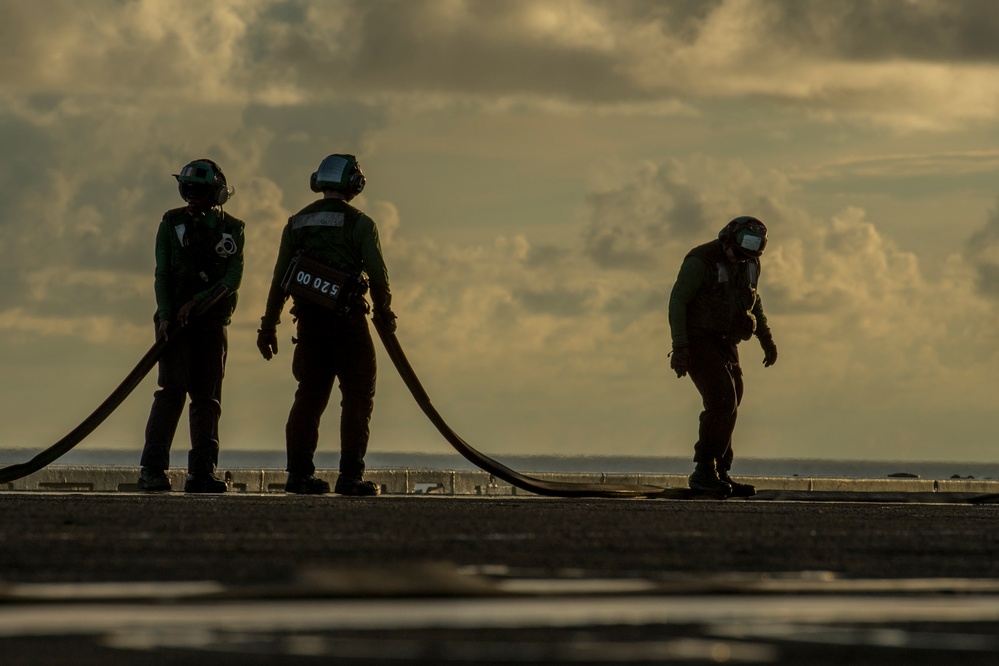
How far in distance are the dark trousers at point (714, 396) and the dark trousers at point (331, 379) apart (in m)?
2.69

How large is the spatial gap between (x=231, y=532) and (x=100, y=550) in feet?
4.14

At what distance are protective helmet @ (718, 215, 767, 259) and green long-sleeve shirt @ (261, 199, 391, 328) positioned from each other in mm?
2872

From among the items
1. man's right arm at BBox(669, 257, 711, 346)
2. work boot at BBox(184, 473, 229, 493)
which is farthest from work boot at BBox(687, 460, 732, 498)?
work boot at BBox(184, 473, 229, 493)

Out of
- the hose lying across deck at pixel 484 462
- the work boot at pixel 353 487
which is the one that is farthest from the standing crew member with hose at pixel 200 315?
the hose lying across deck at pixel 484 462

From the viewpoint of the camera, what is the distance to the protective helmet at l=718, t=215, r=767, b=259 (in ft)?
49.6

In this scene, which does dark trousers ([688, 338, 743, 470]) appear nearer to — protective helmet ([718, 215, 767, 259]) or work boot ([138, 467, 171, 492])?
protective helmet ([718, 215, 767, 259])

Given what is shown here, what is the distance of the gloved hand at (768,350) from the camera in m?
15.9

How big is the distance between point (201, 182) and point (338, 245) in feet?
3.46

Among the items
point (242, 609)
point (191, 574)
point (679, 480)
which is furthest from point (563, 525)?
point (679, 480)

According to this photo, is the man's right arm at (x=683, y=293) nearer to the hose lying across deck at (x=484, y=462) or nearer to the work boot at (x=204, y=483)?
the hose lying across deck at (x=484, y=462)

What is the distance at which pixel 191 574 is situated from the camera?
19.5 ft

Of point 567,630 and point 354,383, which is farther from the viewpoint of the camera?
point 354,383

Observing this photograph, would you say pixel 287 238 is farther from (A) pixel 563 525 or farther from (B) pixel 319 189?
(A) pixel 563 525

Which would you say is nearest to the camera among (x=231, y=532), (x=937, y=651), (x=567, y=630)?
(x=937, y=651)
